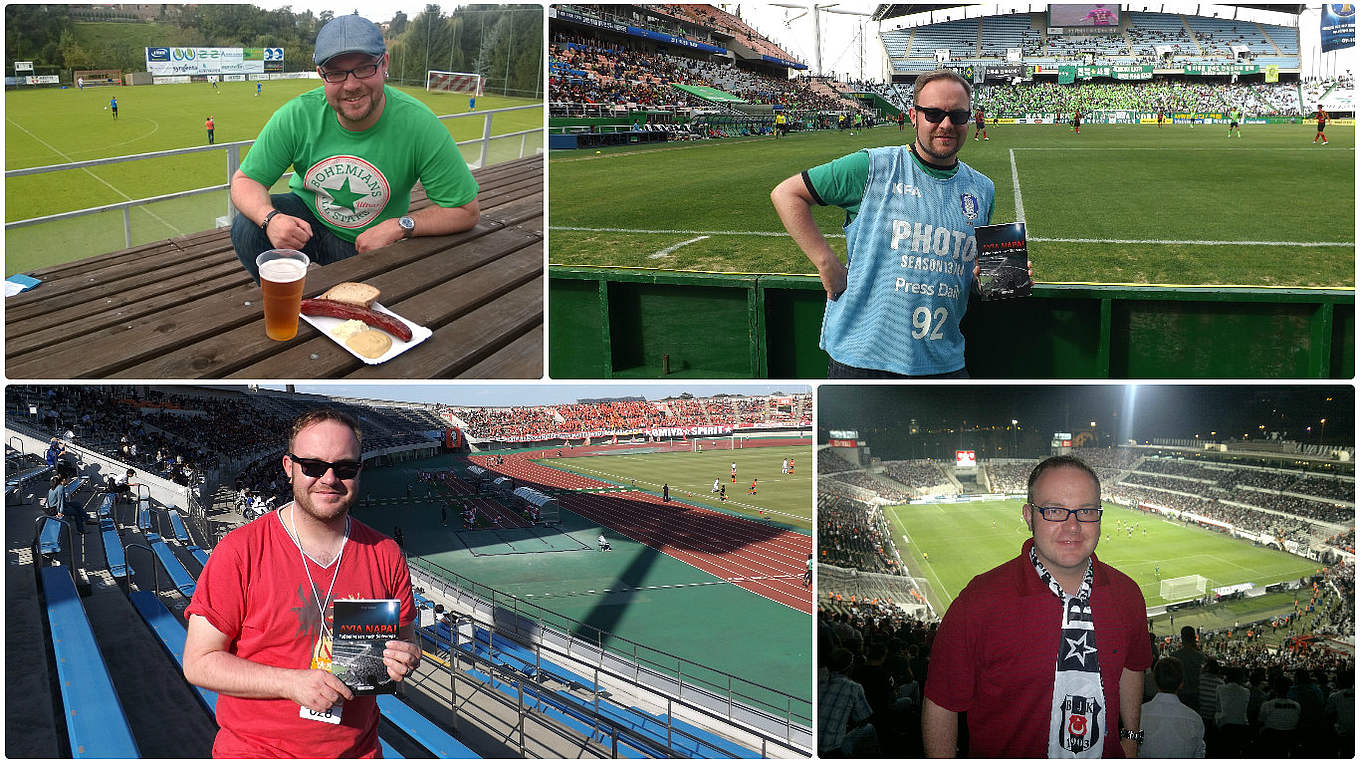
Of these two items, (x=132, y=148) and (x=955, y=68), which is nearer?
(x=955, y=68)

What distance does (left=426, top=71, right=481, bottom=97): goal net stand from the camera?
355 inches

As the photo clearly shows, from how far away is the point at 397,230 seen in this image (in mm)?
3311

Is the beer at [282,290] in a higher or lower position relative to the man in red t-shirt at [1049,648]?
higher

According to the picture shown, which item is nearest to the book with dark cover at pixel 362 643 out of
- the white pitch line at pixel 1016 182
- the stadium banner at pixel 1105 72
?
the white pitch line at pixel 1016 182

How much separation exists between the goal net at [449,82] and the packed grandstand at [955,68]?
695cm

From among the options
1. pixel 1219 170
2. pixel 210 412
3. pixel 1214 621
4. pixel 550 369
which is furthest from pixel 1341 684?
pixel 1219 170

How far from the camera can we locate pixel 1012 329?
404cm

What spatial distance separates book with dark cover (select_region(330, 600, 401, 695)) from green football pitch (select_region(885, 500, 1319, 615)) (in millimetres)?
2390

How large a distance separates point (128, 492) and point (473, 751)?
6077 mm

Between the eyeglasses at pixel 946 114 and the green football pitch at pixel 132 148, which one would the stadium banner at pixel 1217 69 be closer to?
the green football pitch at pixel 132 148

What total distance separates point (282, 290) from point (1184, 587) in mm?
4031

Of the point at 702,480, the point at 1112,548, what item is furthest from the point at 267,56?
the point at 702,480

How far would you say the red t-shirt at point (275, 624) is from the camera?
2441 mm

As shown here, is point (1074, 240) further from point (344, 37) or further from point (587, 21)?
point (587, 21)
